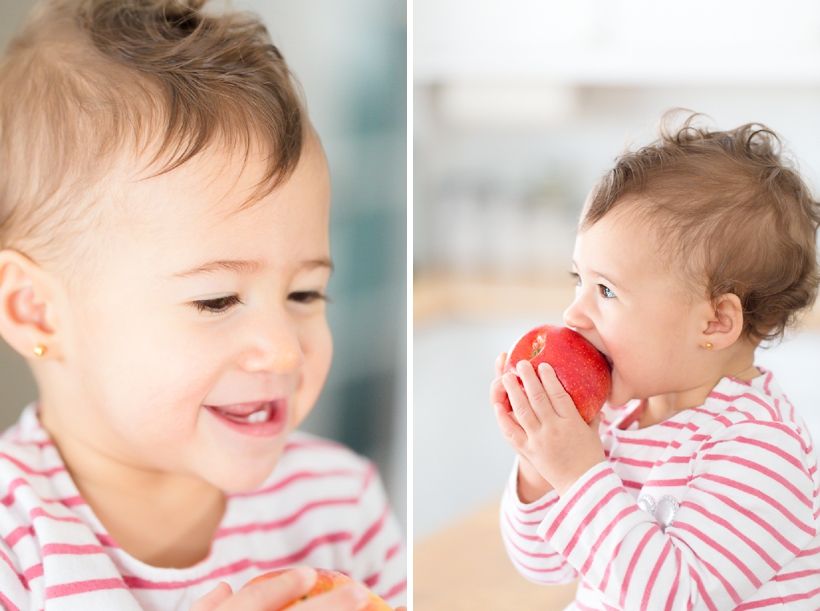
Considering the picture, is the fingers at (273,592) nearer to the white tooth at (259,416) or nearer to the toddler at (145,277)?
the toddler at (145,277)

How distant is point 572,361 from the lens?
617 mm

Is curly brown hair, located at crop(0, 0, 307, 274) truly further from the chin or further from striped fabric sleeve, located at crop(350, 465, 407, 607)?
striped fabric sleeve, located at crop(350, 465, 407, 607)

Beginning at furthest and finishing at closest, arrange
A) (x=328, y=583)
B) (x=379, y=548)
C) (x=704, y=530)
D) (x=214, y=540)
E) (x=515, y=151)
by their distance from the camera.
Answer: (x=515, y=151) < (x=379, y=548) < (x=214, y=540) < (x=328, y=583) < (x=704, y=530)

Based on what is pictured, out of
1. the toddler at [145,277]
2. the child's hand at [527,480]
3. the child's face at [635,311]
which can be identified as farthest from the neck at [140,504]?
the child's face at [635,311]

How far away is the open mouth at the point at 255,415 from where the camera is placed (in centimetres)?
70

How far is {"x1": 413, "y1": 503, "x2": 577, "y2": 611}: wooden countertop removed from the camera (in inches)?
31.0

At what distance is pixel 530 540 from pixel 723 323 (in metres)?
0.25

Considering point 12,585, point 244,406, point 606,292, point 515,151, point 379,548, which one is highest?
point 515,151

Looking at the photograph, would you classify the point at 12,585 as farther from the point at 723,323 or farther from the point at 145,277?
the point at 723,323

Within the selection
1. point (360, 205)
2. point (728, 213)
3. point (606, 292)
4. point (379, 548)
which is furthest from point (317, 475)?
point (728, 213)

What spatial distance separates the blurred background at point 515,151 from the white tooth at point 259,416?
242mm

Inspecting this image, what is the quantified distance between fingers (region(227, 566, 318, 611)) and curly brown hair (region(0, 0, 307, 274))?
310 mm

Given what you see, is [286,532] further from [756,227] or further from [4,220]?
[756,227]

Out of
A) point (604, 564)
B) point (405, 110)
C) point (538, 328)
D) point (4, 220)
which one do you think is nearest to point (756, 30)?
point (405, 110)
